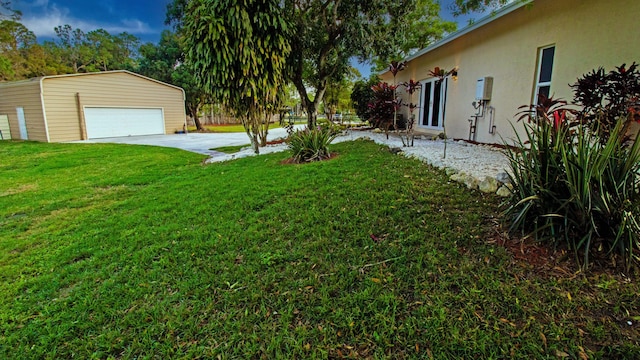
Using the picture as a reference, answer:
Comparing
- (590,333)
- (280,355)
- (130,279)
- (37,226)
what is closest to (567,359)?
(590,333)

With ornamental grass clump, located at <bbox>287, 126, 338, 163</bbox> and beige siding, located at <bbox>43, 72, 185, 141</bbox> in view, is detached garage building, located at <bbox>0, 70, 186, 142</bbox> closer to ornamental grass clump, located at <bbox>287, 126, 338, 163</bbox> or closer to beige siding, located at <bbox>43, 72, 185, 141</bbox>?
beige siding, located at <bbox>43, 72, 185, 141</bbox>

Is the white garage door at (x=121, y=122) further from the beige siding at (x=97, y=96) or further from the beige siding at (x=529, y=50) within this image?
the beige siding at (x=529, y=50)

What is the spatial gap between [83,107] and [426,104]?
16.8 metres

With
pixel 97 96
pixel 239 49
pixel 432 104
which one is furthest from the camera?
pixel 97 96

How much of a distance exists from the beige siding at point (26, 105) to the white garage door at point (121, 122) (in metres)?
1.86

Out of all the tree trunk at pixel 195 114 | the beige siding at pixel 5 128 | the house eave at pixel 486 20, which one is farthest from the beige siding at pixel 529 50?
the beige siding at pixel 5 128

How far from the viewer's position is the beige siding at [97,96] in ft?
50.2

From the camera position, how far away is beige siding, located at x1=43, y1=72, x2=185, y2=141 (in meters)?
15.3

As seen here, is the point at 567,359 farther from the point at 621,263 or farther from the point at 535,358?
the point at 621,263

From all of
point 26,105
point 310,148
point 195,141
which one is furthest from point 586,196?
point 26,105

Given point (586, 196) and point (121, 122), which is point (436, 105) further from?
point (121, 122)

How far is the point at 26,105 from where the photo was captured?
15594mm

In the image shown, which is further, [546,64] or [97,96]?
[97,96]

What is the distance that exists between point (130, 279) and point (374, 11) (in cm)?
1019
